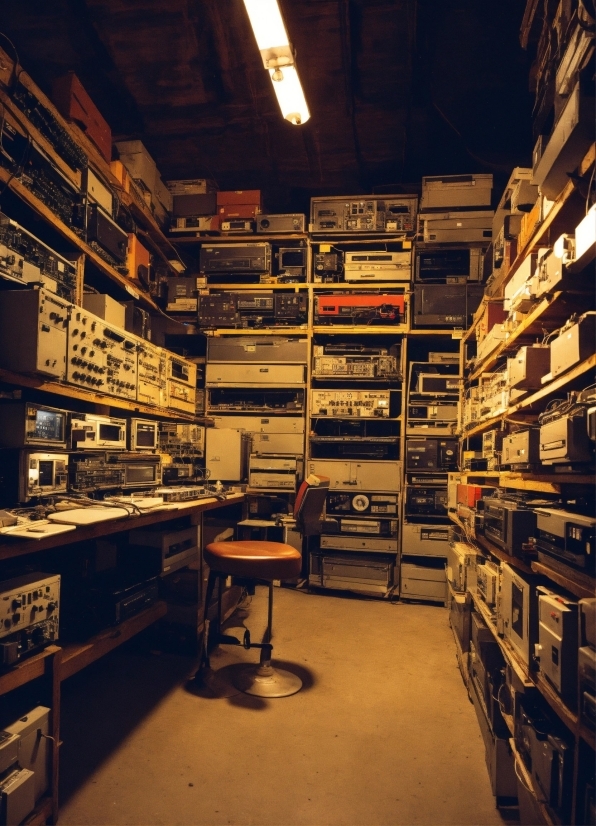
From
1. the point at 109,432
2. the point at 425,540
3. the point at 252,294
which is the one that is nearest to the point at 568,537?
the point at 109,432

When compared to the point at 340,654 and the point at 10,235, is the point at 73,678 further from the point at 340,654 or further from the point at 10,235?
the point at 10,235

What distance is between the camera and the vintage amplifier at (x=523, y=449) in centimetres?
168

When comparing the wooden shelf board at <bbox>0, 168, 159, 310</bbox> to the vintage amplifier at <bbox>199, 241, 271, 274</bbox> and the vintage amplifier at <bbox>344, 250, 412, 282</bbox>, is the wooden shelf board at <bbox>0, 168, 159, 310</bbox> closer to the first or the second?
the vintage amplifier at <bbox>199, 241, 271, 274</bbox>

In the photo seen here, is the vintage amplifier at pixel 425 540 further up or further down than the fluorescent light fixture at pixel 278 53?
further down

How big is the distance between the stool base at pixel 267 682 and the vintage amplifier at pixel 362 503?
5.88 feet

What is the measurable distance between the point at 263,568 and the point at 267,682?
57cm

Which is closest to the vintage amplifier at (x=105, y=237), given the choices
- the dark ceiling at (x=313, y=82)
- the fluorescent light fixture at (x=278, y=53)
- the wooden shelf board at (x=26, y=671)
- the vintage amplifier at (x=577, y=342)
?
the dark ceiling at (x=313, y=82)

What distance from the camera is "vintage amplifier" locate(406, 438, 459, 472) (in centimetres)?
415

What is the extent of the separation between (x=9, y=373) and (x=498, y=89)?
3.60 metres

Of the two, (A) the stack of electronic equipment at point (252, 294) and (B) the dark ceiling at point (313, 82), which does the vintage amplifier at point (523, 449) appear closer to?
(B) the dark ceiling at point (313, 82)

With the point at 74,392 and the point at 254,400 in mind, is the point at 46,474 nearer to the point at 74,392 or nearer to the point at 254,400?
the point at 74,392

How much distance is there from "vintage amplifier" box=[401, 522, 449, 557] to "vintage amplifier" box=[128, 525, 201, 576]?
6.45 ft

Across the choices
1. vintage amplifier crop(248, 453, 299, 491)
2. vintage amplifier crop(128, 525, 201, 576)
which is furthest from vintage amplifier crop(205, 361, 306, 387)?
vintage amplifier crop(128, 525, 201, 576)

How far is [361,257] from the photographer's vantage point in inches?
173
